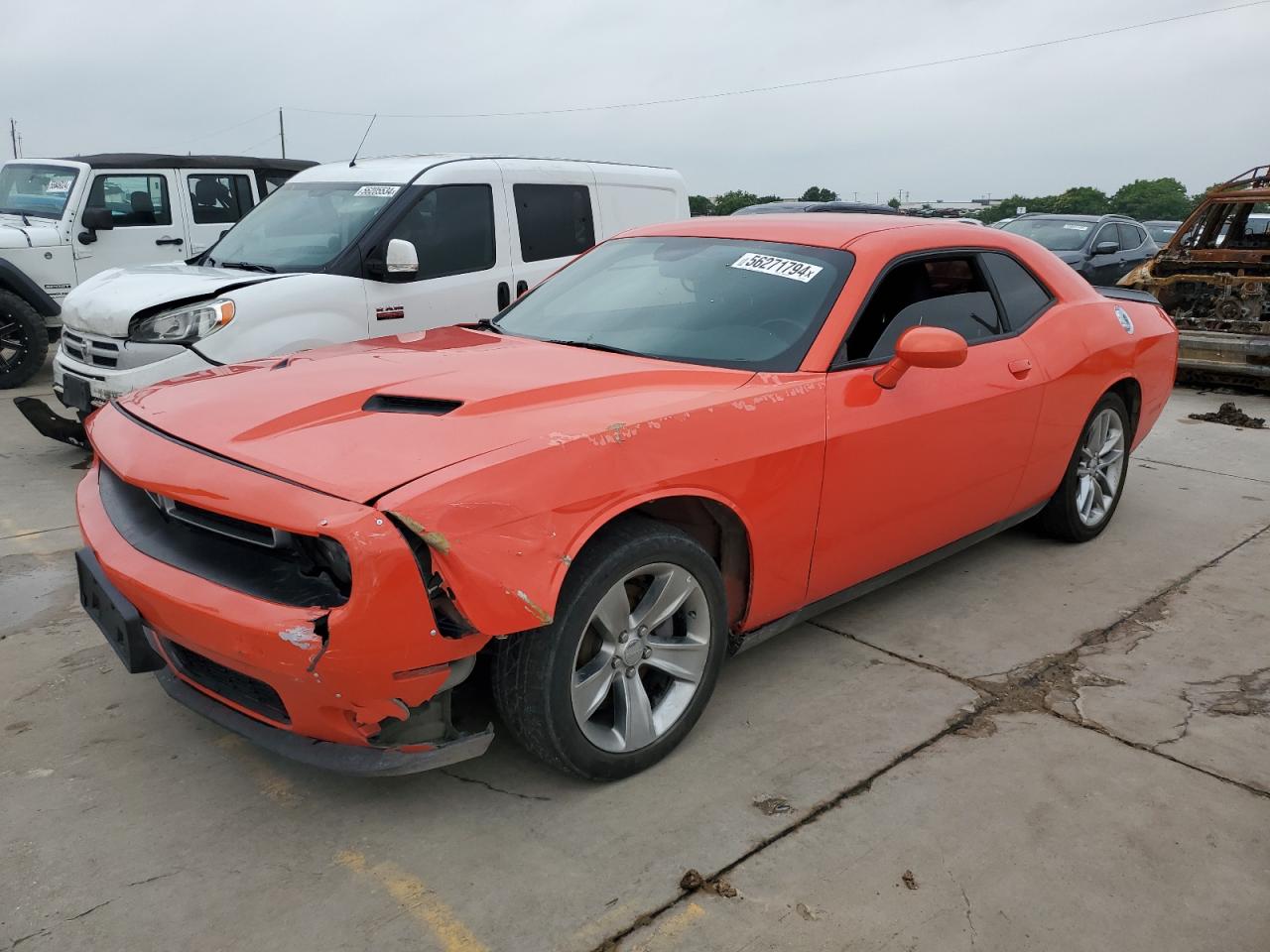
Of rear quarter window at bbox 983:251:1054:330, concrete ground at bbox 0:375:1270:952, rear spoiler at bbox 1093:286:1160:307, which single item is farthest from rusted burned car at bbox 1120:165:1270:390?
concrete ground at bbox 0:375:1270:952

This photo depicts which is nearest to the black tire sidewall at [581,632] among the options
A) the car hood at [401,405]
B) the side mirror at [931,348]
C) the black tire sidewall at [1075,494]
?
the car hood at [401,405]

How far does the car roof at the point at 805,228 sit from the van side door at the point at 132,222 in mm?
6812

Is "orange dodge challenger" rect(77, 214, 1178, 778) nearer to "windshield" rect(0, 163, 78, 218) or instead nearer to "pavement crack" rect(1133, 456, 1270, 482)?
"pavement crack" rect(1133, 456, 1270, 482)

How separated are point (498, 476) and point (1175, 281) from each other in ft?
29.4

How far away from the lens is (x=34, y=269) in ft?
28.9

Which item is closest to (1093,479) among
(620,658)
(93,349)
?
(620,658)

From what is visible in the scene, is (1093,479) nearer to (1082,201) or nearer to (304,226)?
(304,226)

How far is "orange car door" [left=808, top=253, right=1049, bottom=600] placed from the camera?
3238mm

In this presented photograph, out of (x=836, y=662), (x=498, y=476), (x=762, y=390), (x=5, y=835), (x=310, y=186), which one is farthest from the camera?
(x=310, y=186)

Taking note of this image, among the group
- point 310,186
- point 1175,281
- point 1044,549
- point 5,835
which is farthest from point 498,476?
point 1175,281

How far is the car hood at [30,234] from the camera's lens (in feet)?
28.7

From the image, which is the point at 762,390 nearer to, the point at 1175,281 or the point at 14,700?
the point at 14,700

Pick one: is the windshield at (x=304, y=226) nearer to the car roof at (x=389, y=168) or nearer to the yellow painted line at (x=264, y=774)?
the car roof at (x=389, y=168)

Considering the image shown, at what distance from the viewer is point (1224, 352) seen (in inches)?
336
